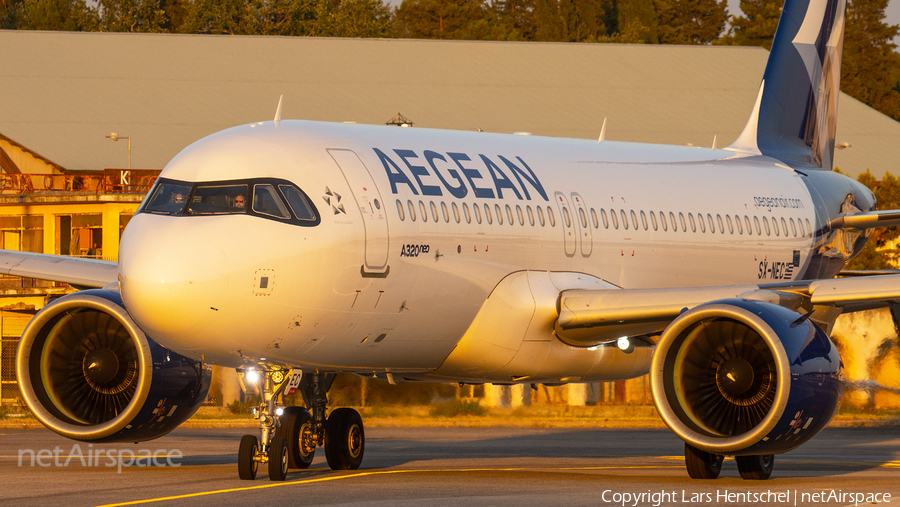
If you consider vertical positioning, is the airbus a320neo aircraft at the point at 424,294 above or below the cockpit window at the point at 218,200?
below

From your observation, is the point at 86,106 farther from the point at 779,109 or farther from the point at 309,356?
the point at 309,356

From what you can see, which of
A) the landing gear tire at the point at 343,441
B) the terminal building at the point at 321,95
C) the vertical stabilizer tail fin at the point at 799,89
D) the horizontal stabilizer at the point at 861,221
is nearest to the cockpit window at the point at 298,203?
the landing gear tire at the point at 343,441

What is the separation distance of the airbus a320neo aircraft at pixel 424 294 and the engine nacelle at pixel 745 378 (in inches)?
1.1

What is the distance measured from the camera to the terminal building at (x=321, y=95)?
5531 cm

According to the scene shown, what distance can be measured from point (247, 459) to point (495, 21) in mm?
99432

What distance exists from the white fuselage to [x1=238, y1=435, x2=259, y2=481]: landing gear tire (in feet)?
3.73

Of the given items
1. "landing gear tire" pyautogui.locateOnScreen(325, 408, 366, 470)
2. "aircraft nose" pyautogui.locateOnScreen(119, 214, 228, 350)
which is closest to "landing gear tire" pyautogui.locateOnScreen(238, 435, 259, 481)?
"aircraft nose" pyautogui.locateOnScreen(119, 214, 228, 350)

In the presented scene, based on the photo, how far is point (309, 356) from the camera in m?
16.7

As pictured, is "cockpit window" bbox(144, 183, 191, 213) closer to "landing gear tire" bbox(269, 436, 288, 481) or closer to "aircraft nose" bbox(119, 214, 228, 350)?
"aircraft nose" bbox(119, 214, 228, 350)

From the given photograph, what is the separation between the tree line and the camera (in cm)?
9688

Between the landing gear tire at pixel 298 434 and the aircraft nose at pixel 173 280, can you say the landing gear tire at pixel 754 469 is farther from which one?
the aircraft nose at pixel 173 280

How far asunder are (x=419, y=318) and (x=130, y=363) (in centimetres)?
447

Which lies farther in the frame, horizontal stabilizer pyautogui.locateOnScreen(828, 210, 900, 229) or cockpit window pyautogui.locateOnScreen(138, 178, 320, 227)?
→ horizontal stabilizer pyautogui.locateOnScreen(828, 210, 900, 229)

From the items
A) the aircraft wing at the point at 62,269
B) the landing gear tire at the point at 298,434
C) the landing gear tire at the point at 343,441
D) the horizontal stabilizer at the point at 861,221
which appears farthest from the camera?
the horizontal stabilizer at the point at 861,221
